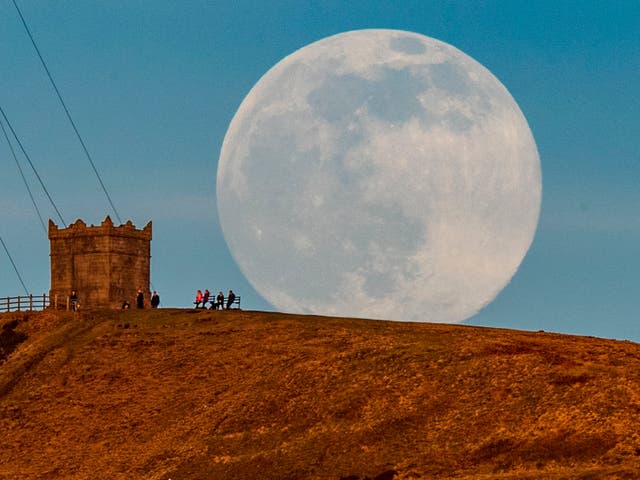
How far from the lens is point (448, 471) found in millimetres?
61156

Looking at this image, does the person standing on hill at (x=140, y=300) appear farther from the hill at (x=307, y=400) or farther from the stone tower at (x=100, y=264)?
the hill at (x=307, y=400)

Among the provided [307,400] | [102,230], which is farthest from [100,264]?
[307,400]

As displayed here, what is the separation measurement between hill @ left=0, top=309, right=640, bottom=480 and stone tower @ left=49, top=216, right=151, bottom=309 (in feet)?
20.2

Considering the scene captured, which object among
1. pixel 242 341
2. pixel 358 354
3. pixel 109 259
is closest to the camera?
pixel 358 354

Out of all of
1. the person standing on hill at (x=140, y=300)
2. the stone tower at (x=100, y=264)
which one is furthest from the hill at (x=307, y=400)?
the stone tower at (x=100, y=264)

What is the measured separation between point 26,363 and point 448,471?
35.2 meters

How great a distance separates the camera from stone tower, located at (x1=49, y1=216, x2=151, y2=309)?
322 feet

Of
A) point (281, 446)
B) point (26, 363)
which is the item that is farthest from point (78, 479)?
point (26, 363)

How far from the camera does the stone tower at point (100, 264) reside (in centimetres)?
9806

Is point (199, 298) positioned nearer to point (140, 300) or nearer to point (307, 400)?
point (140, 300)

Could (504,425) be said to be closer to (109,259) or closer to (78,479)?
(78,479)

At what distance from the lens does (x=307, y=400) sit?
240 feet

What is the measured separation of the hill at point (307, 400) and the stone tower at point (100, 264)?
6145 mm

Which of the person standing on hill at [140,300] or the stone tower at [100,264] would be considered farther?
the stone tower at [100,264]
